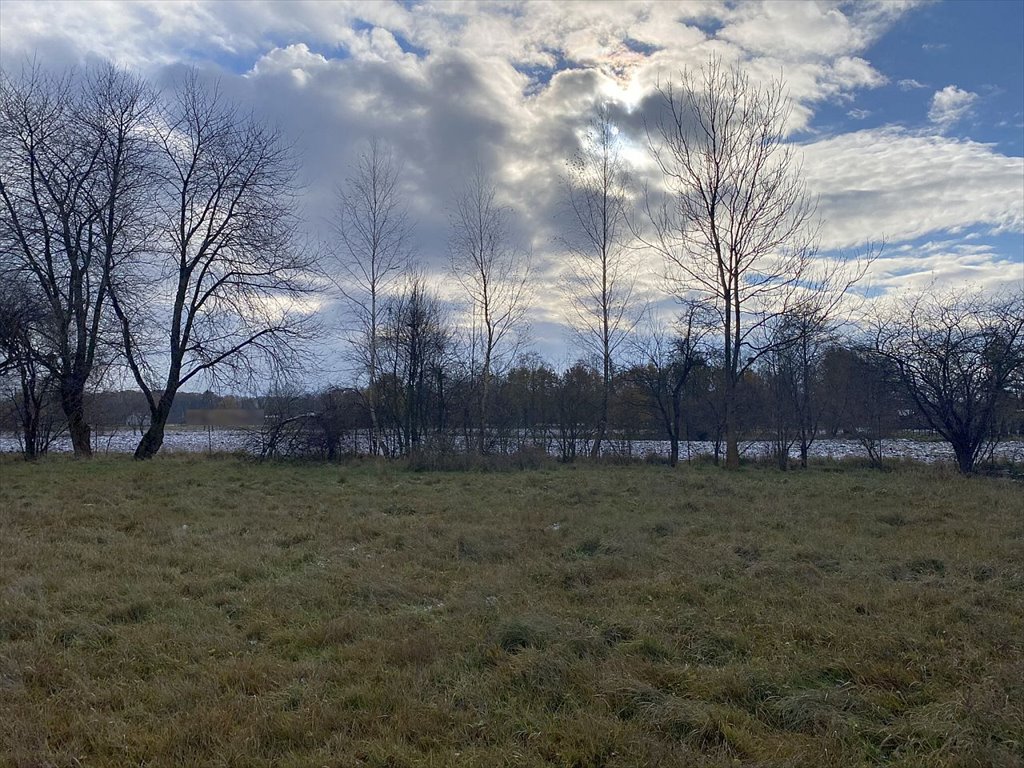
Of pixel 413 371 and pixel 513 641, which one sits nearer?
pixel 513 641

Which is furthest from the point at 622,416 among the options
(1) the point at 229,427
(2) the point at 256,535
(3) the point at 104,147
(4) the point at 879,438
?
Result: (3) the point at 104,147

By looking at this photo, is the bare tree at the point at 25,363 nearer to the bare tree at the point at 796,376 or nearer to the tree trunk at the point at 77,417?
the tree trunk at the point at 77,417

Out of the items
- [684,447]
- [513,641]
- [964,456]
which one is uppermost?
[964,456]

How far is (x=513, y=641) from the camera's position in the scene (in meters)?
4.28

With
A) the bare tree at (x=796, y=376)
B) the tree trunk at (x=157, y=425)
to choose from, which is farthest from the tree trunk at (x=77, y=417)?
the bare tree at (x=796, y=376)

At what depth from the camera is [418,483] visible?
45.2 feet

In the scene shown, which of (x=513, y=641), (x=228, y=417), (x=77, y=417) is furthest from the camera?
(x=77, y=417)

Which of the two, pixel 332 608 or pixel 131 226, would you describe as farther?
pixel 131 226

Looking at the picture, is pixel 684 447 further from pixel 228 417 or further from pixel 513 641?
pixel 513 641

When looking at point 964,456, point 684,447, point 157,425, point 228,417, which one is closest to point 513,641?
point 228,417

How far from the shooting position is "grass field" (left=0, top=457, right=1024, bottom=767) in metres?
3.07

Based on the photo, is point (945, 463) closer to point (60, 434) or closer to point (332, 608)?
point (332, 608)

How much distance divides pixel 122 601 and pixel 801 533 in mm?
7017

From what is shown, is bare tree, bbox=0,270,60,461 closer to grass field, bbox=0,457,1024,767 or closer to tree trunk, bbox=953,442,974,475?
grass field, bbox=0,457,1024,767
